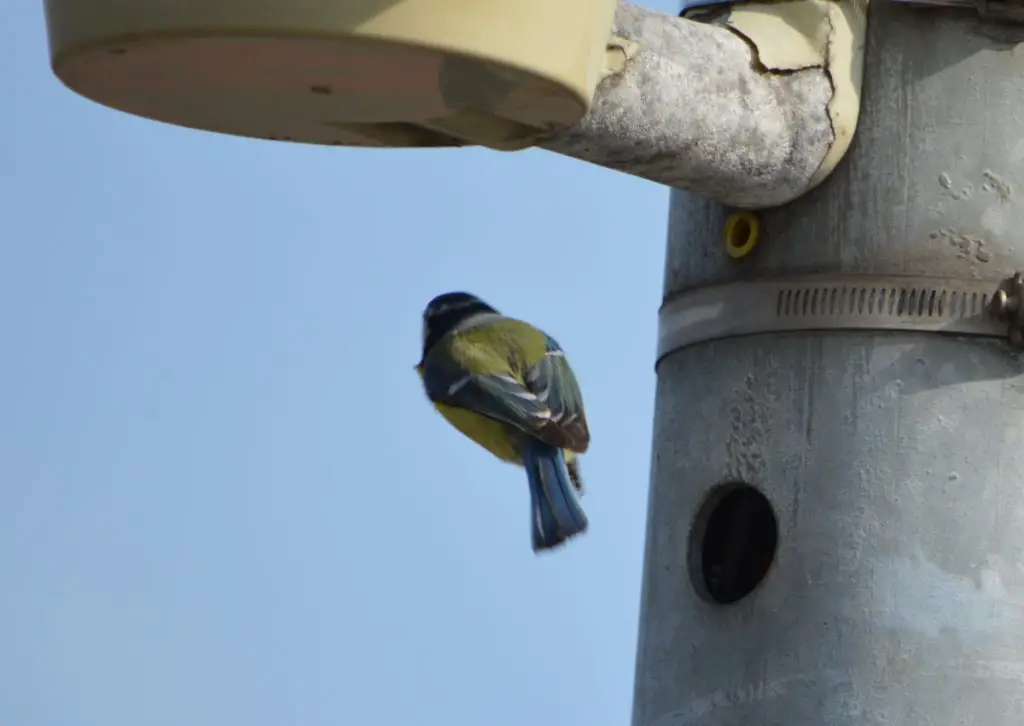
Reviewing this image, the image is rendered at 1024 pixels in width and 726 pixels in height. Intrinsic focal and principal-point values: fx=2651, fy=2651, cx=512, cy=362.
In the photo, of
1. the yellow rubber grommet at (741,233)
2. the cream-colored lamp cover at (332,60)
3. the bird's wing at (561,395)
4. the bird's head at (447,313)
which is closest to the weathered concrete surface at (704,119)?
the yellow rubber grommet at (741,233)

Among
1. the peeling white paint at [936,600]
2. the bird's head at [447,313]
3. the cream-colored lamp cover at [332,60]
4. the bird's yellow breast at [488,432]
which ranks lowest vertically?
the peeling white paint at [936,600]

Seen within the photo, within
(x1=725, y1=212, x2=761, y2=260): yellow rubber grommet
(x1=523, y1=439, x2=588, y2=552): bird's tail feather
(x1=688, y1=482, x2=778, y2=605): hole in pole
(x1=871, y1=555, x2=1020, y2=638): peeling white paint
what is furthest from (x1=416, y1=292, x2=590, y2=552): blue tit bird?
(x1=871, y1=555, x2=1020, y2=638): peeling white paint

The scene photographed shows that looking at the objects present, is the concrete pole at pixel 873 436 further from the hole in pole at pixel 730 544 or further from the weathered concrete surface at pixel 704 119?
the weathered concrete surface at pixel 704 119

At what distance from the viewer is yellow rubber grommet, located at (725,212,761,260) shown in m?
4.07

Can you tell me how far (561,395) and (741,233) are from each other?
1.25 feet

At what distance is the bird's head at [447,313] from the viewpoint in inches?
181

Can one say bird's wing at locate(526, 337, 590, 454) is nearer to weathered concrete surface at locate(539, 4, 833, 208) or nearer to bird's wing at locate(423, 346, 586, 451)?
bird's wing at locate(423, 346, 586, 451)

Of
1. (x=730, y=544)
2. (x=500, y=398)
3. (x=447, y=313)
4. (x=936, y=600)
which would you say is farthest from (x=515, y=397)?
(x=936, y=600)

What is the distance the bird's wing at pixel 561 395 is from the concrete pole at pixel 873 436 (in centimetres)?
20

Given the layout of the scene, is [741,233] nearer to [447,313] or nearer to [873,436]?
[873,436]

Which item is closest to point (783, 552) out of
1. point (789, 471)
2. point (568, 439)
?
point (789, 471)

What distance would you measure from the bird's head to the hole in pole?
0.62m

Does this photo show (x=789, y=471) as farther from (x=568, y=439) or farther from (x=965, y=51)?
(x=965, y=51)

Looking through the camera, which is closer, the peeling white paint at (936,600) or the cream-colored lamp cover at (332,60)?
the cream-colored lamp cover at (332,60)
